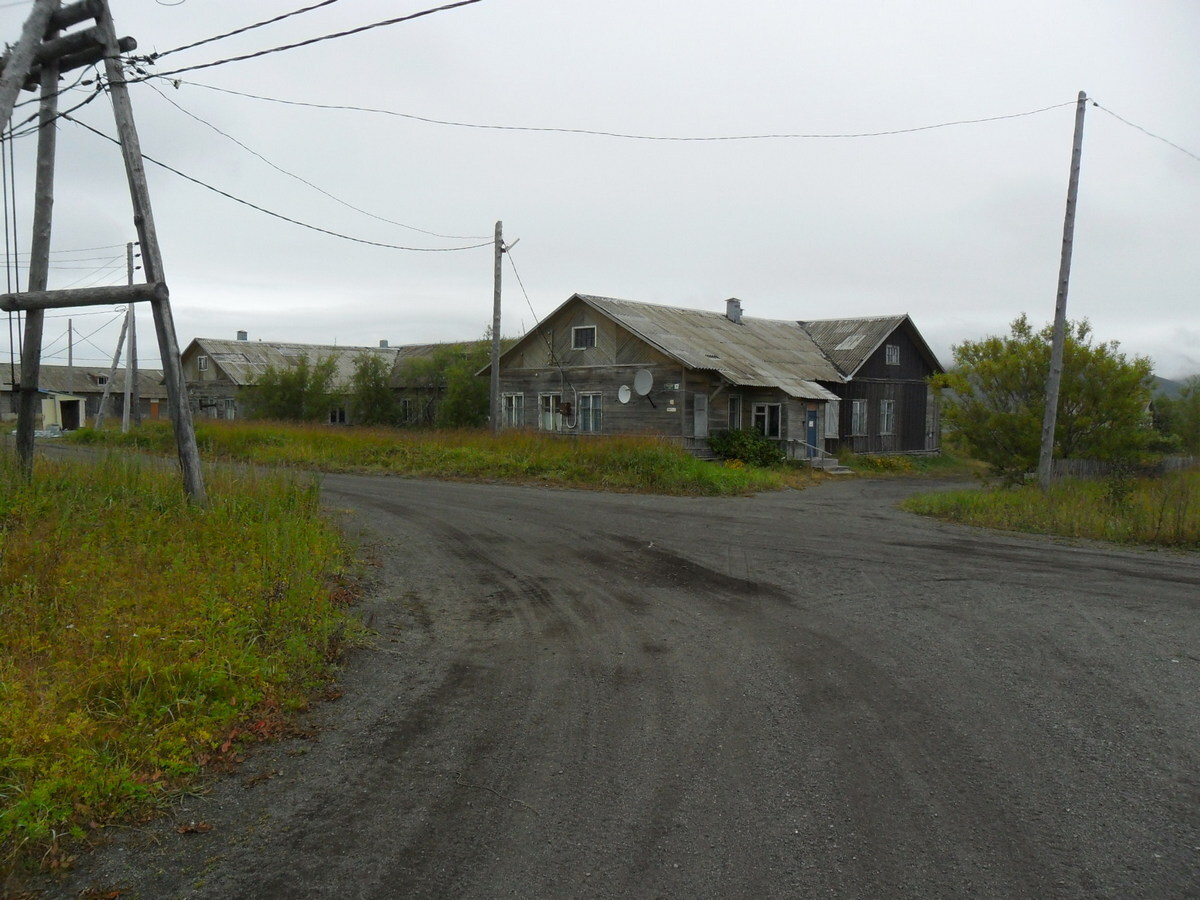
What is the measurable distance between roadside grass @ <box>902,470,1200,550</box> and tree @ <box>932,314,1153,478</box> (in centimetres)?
153

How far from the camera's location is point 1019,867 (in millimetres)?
3725

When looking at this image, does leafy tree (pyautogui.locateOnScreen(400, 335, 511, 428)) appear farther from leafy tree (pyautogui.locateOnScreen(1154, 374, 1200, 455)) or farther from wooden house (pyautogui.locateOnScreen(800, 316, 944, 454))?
leafy tree (pyautogui.locateOnScreen(1154, 374, 1200, 455))

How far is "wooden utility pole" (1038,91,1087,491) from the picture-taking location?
55.5 ft

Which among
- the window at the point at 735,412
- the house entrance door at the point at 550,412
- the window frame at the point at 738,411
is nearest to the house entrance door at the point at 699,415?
the window frame at the point at 738,411

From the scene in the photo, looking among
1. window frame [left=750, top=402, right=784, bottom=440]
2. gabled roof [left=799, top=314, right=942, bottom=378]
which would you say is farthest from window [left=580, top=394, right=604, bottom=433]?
gabled roof [left=799, top=314, right=942, bottom=378]

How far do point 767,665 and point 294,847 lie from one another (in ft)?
12.0

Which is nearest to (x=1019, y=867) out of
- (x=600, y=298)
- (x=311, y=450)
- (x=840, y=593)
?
(x=840, y=593)

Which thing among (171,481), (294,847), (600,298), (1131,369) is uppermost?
(600,298)

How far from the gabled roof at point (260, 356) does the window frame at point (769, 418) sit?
23.4m

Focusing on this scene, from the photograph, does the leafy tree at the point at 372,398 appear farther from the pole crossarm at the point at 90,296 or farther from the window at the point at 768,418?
the pole crossarm at the point at 90,296

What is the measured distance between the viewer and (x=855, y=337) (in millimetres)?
36469

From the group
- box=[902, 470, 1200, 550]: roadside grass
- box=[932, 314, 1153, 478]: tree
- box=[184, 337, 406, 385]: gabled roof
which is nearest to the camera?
box=[902, 470, 1200, 550]: roadside grass

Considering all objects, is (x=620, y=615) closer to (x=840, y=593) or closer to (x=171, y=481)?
(x=840, y=593)

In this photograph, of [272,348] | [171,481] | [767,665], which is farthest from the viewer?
[272,348]
